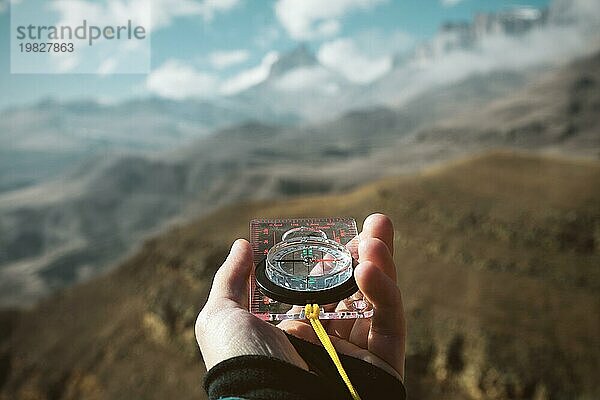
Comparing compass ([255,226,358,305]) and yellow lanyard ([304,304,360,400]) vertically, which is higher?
compass ([255,226,358,305])

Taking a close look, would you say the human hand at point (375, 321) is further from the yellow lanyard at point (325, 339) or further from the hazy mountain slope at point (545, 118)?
the hazy mountain slope at point (545, 118)

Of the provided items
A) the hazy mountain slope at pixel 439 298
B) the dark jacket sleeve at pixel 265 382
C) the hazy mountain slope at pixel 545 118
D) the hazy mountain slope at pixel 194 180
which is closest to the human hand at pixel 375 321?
the dark jacket sleeve at pixel 265 382

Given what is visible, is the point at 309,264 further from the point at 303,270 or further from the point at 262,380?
the point at 262,380

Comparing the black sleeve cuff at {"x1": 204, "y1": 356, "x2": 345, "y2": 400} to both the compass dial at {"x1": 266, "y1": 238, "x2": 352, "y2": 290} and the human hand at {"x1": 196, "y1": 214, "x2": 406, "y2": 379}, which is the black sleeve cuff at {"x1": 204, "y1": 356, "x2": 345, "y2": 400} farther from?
the compass dial at {"x1": 266, "y1": 238, "x2": 352, "y2": 290}

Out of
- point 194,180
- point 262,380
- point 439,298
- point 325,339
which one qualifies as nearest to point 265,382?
point 262,380

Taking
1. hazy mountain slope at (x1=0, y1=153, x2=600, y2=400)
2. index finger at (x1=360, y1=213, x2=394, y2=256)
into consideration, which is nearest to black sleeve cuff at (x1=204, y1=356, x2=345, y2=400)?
index finger at (x1=360, y1=213, x2=394, y2=256)

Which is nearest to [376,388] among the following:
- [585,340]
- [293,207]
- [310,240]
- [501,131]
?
[310,240]
